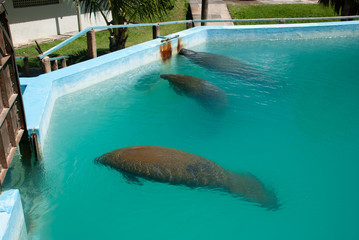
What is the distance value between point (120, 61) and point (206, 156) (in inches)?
155

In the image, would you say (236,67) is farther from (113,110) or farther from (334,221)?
(334,221)

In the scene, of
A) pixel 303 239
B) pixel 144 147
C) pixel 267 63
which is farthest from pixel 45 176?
pixel 267 63

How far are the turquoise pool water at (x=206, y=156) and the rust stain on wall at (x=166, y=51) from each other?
2.41 ft

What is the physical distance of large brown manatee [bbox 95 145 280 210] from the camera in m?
4.66

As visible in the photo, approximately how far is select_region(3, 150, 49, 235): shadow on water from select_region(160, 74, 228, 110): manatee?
3.25 m

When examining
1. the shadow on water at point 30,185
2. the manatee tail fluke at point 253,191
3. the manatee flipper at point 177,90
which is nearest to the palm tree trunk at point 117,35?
the manatee flipper at point 177,90

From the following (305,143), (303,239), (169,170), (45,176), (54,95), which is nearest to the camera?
(303,239)

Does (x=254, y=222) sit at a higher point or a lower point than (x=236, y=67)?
lower

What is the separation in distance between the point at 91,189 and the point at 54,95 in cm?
272

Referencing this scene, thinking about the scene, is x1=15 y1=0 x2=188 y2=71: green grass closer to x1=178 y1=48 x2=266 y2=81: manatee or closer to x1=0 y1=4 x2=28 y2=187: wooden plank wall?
x1=178 y1=48 x2=266 y2=81: manatee

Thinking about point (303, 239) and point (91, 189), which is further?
point (91, 189)

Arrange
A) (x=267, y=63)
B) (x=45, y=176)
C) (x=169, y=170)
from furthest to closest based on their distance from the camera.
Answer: (x=267, y=63)
(x=45, y=176)
(x=169, y=170)

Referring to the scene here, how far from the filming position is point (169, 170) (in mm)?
4664

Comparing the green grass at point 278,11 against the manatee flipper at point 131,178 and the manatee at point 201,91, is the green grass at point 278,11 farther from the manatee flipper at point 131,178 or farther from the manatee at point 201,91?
the manatee flipper at point 131,178
